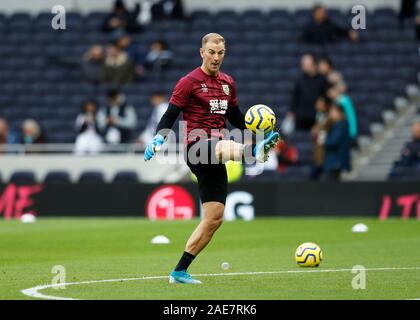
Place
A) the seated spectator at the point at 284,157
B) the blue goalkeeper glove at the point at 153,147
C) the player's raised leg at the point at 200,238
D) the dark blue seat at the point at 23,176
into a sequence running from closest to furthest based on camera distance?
the blue goalkeeper glove at the point at 153,147 < the player's raised leg at the point at 200,238 < the seated spectator at the point at 284,157 < the dark blue seat at the point at 23,176

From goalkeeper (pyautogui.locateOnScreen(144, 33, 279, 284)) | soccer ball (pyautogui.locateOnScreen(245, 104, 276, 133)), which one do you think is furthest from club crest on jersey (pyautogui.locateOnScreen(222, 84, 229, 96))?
soccer ball (pyautogui.locateOnScreen(245, 104, 276, 133))

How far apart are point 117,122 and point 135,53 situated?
129 inches

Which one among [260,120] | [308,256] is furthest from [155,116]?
[260,120]

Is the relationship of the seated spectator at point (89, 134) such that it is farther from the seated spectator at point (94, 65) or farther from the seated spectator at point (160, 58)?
the seated spectator at point (160, 58)

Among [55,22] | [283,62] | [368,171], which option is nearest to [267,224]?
[368,171]

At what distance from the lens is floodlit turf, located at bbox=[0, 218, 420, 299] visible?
1191cm

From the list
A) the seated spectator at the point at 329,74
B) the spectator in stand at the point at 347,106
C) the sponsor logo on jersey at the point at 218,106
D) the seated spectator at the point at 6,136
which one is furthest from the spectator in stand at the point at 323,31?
the sponsor logo on jersey at the point at 218,106

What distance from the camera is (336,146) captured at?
1028 inches

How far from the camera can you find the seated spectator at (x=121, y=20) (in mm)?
32812

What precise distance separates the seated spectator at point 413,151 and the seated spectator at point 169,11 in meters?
9.25

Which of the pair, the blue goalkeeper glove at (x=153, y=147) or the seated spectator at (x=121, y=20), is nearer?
the blue goalkeeper glove at (x=153, y=147)
